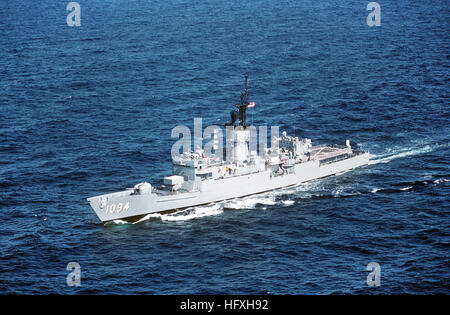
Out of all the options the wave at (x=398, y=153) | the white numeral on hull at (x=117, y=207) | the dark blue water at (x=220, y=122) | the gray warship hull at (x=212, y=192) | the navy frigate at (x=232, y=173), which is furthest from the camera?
the wave at (x=398, y=153)

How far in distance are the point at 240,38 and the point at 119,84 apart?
39.7 m

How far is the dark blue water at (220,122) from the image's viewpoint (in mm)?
61750

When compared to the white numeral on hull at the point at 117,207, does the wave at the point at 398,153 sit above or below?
above

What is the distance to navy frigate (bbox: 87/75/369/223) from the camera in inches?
2931

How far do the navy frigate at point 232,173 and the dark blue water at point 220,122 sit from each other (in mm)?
1733

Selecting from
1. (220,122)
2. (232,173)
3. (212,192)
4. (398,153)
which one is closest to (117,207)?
(212,192)

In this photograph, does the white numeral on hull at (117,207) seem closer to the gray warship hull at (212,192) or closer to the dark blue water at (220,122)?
the gray warship hull at (212,192)

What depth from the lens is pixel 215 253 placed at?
6469 centimetres

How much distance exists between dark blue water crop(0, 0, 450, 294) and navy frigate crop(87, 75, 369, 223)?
1733 millimetres

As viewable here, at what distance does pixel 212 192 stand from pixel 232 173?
14.2ft

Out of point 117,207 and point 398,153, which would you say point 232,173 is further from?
point 398,153

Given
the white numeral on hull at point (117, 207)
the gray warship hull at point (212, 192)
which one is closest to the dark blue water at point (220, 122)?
the gray warship hull at point (212, 192)

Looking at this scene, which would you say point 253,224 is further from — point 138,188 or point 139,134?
point 139,134

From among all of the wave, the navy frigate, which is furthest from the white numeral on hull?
the wave
